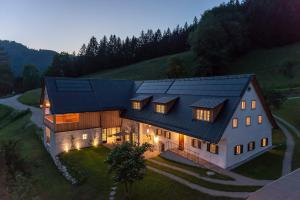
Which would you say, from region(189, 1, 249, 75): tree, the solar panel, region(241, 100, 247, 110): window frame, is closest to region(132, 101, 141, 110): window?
the solar panel

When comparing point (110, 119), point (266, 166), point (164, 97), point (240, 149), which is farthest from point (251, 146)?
point (110, 119)

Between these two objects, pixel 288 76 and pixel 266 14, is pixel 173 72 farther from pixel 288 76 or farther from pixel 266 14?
pixel 266 14

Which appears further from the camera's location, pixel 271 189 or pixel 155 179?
pixel 155 179

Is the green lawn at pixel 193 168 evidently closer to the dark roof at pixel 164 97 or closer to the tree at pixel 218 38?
the dark roof at pixel 164 97

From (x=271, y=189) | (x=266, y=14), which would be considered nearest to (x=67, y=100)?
(x=271, y=189)

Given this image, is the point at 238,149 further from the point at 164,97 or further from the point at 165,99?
the point at 164,97

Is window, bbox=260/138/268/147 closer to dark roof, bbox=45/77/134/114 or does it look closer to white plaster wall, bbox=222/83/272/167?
white plaster wall, bbox=222/83/272/167
